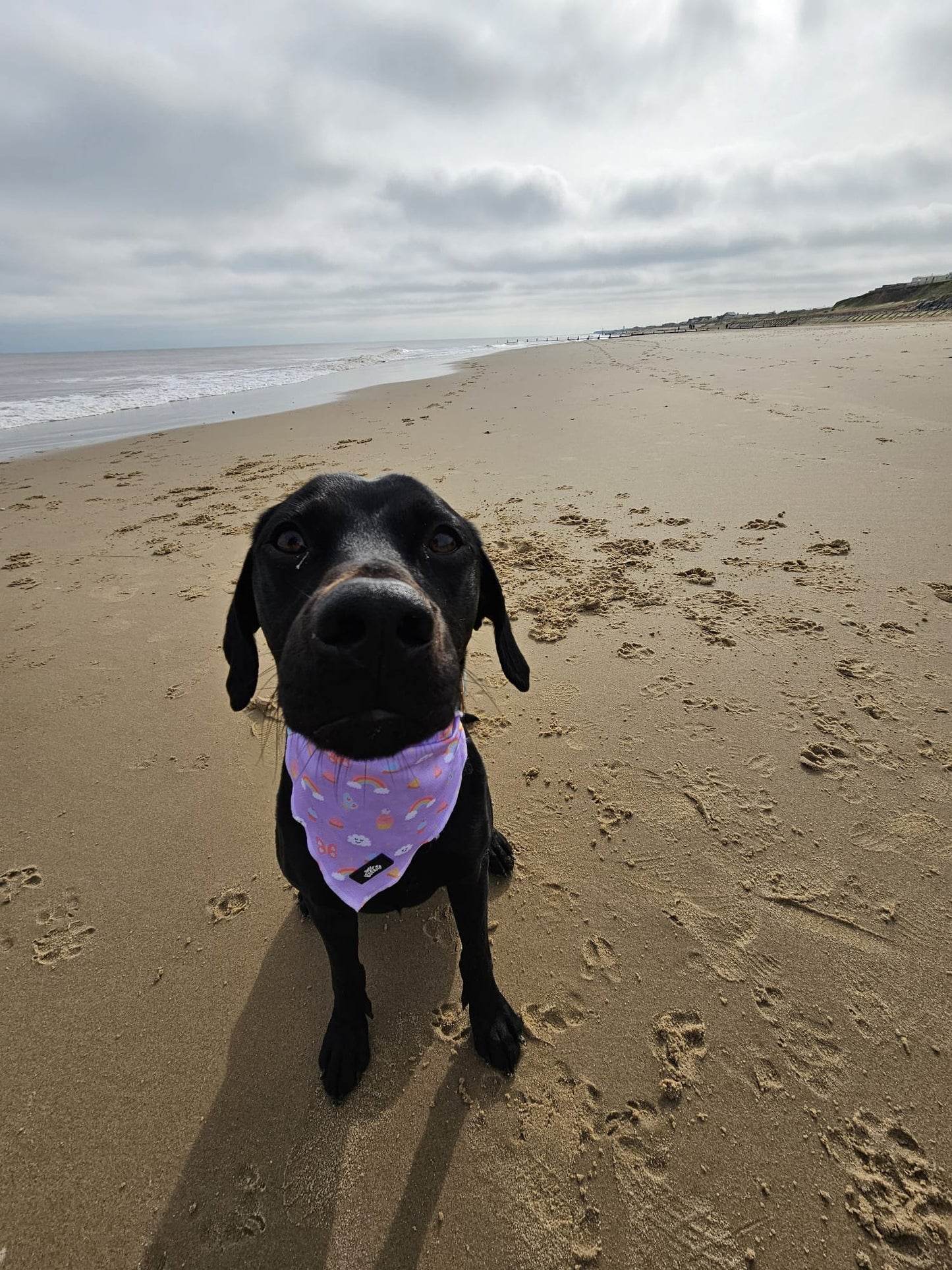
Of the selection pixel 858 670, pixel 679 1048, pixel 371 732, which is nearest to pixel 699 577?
pixel 858 670

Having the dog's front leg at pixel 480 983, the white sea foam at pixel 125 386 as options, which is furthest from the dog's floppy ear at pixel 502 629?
the white sea foam at pixel 125 386

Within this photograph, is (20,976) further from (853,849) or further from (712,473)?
(712,473)

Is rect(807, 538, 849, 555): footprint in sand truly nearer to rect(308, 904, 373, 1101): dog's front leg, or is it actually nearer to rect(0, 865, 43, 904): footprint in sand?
rect(308, 904, 373, 1101): dog's front leg

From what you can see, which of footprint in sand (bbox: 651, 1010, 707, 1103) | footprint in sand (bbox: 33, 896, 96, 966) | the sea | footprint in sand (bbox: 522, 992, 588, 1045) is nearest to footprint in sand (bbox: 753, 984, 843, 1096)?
footprint in sand (bbox: 651, 1010, 707, 1103)

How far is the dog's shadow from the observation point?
1.50 m

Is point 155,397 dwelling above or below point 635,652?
above

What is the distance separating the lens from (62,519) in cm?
699

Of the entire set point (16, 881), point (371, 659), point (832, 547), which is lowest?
point (16, 881)

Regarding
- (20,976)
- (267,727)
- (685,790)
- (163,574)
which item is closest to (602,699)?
(685,790)

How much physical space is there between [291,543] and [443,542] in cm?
55

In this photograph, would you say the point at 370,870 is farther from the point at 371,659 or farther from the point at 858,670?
the point at 858,670

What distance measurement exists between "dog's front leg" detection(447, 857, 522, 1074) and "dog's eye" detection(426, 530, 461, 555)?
1142mm

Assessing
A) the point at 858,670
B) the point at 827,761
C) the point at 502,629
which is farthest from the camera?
the point at 858,670

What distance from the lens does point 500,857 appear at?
246 cm
